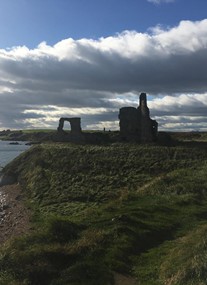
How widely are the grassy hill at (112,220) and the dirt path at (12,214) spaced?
3.52ft

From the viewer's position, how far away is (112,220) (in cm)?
2689

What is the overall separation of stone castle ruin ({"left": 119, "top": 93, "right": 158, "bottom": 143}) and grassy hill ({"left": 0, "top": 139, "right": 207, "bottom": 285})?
42.4ft

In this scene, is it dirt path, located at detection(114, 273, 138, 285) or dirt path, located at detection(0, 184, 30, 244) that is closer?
dirt path, located at detection(114, 273, 138, 285)

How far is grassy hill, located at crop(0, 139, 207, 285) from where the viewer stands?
18.6m

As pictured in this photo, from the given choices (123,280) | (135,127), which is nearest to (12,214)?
(123,280)

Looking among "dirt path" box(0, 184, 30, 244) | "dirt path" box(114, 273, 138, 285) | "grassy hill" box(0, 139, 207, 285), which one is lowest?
"dirt path" box(0, 184, 30, 244)

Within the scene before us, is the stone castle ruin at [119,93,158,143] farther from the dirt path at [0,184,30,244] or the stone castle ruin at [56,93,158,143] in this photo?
the dirt path at [0,184,30,244]

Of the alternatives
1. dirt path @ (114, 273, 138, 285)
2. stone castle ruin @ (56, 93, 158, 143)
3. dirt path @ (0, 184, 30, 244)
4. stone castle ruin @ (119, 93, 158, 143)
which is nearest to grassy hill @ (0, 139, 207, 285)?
dirt path @ (114, 273, 138, 285)

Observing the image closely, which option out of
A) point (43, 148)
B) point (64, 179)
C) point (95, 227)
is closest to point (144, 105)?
point (43, 148)

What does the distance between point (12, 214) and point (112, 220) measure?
14169 millimetres

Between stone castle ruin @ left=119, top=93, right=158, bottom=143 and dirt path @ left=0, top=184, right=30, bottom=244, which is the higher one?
stone castle ruin @ left=119, top=93, right=158, bottom=143

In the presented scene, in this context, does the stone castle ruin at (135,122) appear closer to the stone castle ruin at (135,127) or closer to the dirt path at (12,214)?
the stone castle ruin at (135,127)

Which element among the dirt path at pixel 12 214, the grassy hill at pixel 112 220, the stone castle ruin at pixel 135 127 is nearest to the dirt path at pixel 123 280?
the grassy hill at pixel 112 220

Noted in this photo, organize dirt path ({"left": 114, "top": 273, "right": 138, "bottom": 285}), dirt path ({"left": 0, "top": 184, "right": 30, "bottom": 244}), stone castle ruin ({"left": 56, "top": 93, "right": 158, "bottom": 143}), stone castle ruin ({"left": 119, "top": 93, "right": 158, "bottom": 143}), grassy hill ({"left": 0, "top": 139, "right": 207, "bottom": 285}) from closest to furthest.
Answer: dirt path ({"left": 114, "top": 273, "right": 138, "bottom": 285})
grassy hill ({"left": 0, "top": 139, "right": 207, "bottom": 285})
dirt path ({"left": 0, "top": 184, "right": 30, "bottom": 244})
stone castle ruin ({"left": 56, "top": 93, "right": 158, "bottom": 143})
stone castle ruin ({"left": 119, "top": 93, "right": 158, "bottom": 143})
